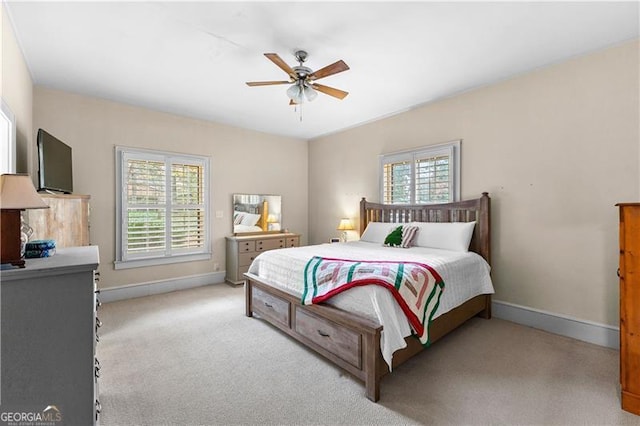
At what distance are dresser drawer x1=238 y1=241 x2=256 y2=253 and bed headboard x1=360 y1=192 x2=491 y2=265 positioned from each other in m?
1.94

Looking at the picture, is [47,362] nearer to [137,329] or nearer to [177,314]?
[137,329]

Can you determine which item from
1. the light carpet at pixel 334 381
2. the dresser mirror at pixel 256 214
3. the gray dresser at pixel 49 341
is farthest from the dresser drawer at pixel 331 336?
the dresser mirror at pixel 256 214

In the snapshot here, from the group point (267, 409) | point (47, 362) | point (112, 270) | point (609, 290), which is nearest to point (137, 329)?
point (112, 270)

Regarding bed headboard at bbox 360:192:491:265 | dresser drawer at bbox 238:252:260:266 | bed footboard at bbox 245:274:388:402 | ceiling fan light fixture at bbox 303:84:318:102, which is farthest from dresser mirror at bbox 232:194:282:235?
ceiling fan light fixture at bbox 303:84:318:102

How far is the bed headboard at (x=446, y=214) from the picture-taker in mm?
3523

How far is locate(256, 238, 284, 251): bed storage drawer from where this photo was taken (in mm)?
5184

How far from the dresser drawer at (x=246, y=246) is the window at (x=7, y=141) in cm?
294

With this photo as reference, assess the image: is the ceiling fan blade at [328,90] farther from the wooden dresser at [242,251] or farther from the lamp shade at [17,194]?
the wooden dresser at [242,251]

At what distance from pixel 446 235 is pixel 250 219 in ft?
11.5

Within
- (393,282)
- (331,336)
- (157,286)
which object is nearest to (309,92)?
(393,282)

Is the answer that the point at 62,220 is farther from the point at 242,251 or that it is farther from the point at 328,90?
the point at 328,90

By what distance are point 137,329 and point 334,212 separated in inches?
147

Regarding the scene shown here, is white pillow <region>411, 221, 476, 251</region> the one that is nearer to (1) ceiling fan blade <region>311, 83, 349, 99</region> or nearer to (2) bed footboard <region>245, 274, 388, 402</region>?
(2) bed footboard <region>245, 274, 388, 402</region>

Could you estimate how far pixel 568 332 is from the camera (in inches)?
118
